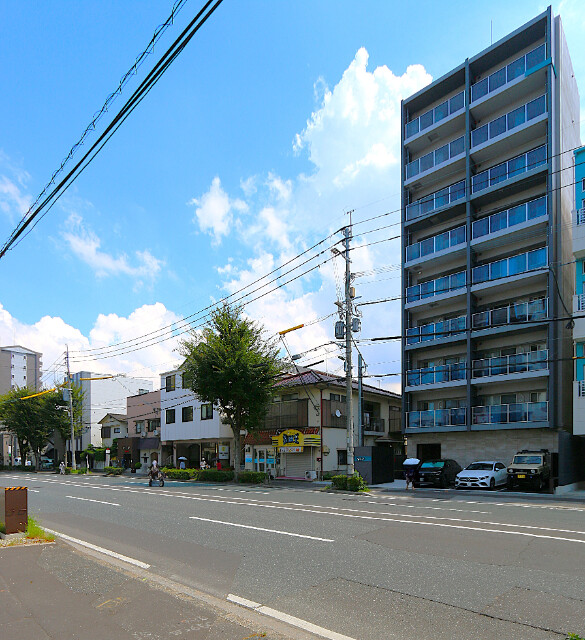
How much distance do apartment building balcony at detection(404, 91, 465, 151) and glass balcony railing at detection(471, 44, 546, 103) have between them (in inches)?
43.4

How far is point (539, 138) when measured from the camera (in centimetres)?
3092

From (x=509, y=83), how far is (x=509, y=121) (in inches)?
86.8

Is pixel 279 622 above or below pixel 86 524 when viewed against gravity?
above

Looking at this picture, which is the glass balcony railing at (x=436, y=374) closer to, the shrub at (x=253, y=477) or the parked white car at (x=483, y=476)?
the parked white car at (x=483, y=476)

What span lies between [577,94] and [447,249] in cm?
1470

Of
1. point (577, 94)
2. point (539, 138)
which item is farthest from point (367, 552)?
point (577, 94)

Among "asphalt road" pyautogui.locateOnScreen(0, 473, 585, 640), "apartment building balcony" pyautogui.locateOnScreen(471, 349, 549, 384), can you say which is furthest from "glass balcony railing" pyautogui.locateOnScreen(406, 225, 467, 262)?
"asphalt road" pyautogui.locateOnScreen(0, 473, 585, 640)

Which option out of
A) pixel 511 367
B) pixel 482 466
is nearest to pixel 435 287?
pixel 511 367

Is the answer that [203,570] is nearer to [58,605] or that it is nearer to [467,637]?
[58,605]

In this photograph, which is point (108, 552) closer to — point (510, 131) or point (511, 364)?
point (511, 364)

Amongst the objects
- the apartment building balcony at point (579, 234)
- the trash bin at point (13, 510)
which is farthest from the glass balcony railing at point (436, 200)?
the trash bin at point (13, 510)

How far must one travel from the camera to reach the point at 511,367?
2984cm

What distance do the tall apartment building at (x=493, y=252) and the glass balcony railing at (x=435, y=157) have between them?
0.30 feet

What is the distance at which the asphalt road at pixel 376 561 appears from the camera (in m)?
6.01
